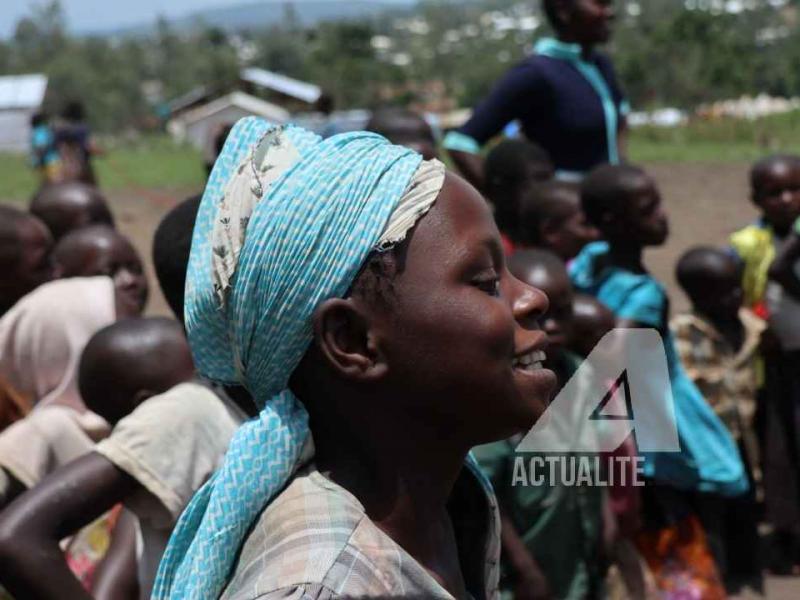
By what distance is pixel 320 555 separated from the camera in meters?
1.37

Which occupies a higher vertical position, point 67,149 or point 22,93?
point 67,149

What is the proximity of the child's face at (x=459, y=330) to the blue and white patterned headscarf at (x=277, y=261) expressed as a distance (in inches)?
1.8

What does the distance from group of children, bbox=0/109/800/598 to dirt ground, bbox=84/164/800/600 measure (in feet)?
10.8

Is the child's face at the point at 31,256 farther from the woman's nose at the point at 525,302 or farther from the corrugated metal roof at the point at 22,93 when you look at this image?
the corrugated metal roof at the point at 22,93

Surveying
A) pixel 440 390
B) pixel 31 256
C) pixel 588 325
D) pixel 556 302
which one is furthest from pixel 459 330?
pixel 31 256

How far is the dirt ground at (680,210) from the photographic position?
399 inches

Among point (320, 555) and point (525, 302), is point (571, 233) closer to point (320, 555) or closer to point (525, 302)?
point (525, 302)

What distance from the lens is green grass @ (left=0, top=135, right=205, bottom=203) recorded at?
17.0 m

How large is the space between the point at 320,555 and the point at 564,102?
138 inches

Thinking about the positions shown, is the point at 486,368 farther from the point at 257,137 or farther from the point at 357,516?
the point at 257,137

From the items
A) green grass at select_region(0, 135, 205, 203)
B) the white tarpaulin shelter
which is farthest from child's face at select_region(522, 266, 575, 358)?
the white tarpaulin shelter

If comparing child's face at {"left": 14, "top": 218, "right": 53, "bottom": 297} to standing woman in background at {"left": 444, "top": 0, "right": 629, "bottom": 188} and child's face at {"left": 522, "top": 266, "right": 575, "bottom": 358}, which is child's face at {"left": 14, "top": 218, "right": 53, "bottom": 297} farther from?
standing woman in background at {"left": 444, "top": 0, "right": 629, "bottom": 188}

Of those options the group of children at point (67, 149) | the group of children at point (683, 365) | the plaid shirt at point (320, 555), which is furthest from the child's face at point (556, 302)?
the group of children at point (67, 149)

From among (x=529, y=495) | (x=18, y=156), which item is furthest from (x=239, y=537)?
(x=18, y=156)
